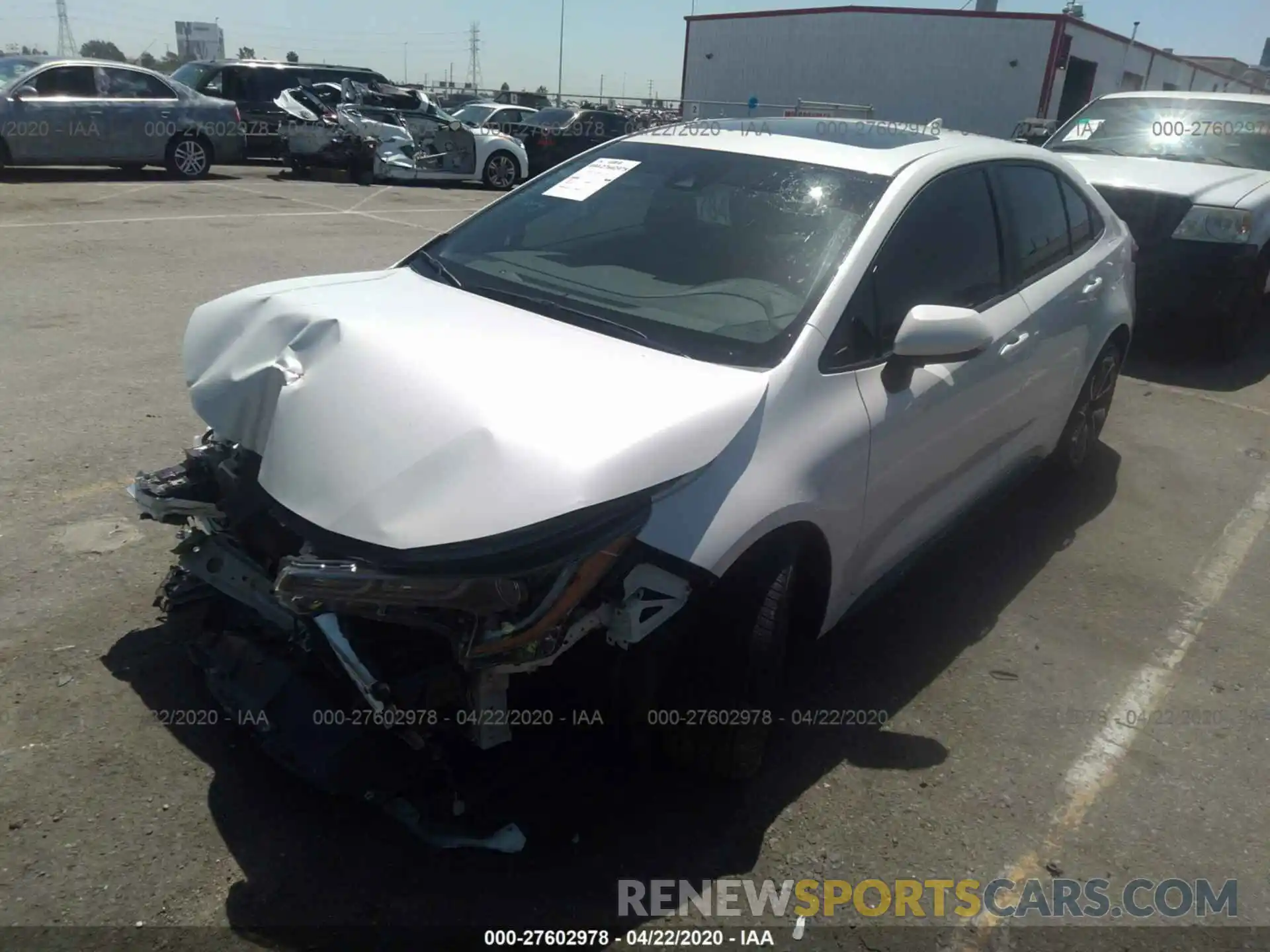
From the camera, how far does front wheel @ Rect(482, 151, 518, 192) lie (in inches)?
672

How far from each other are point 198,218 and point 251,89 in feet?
23.8

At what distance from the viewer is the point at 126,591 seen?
349 cm

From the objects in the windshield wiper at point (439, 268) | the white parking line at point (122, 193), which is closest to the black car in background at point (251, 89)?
the white parking line at point (122, 193)

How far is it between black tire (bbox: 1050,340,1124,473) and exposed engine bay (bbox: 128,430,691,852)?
3.14m

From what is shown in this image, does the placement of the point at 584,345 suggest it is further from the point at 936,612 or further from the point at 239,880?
the point at 936,612

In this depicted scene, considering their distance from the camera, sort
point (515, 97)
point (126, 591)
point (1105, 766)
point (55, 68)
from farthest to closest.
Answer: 1. point (515, 97)
2. point (55, 68)
3. point (126, 591)
4. point (1105, 766)

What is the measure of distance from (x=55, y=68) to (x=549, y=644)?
580 inches

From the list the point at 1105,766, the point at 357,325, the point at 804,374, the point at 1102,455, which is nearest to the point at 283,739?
the point at 357,325

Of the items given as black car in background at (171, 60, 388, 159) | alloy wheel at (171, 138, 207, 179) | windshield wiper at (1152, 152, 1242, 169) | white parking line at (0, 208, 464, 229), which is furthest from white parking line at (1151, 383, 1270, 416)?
black car in background at (171, 60, 388, 159)

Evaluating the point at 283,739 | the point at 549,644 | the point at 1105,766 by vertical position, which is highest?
the point at 549,644

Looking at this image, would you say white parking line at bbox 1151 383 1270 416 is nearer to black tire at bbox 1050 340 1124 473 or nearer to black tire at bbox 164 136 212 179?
black tire at bbox 1050 340 1124 473

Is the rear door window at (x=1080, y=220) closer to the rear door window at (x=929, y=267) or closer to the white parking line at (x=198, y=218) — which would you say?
the rear door window at (x=929, y=267)

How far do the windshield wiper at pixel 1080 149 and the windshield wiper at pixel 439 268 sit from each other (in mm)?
6690

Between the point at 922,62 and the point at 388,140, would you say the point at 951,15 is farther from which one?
the point at 388,140
